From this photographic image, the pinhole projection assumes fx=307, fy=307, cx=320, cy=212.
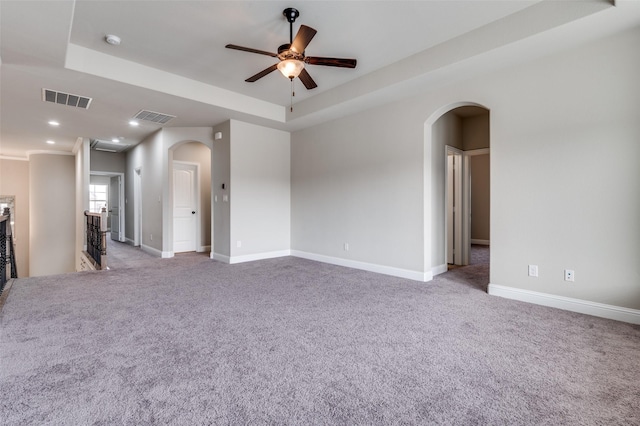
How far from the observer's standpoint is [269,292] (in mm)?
3723

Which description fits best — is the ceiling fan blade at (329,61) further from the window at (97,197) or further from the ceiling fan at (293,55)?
the window at (97,197)

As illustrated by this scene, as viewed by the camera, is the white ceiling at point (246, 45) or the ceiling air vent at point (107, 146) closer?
the white ceiling at point (246, 45)

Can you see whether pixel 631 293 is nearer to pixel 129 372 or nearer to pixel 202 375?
pixel 202 375

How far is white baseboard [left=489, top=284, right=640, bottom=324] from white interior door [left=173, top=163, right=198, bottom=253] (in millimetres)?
6203

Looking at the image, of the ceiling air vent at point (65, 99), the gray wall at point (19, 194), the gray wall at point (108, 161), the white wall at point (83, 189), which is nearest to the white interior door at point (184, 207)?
the white wall at point (83, 189)

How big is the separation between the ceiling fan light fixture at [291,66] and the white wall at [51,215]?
9.00 metres

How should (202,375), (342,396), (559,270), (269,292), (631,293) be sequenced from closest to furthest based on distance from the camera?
1. (342,396)
2. (202,375)
3. (631,293)
4. (559,270)
5. (269,292)

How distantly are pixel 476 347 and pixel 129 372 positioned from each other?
2.39m

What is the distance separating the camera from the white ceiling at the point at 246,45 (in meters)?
2.75

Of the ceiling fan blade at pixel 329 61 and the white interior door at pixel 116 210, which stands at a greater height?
the ceiling fan blade at pixel 329 61

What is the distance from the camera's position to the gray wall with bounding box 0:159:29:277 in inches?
358

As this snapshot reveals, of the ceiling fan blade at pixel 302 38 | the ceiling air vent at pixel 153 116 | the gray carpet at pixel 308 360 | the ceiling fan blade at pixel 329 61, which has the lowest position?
the gray carpet at pixel 308 360

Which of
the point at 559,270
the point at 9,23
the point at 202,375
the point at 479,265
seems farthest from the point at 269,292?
the point at 479,265

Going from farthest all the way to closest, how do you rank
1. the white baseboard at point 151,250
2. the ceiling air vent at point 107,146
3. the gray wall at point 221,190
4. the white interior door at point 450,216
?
the ceiling air vent at point 107,146
the white baseboard at point 151,250
the gray wall at point 221,190
the white interior door at point 450,216
